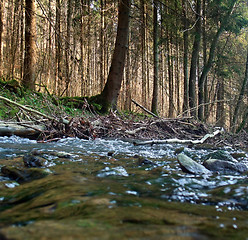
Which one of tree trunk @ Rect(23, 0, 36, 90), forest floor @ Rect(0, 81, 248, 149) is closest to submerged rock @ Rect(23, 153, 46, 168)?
forest floor @ Rect(0, 81, 248, 149)

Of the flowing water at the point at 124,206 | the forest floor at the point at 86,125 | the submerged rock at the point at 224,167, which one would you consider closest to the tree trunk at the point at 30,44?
the forest floor at the point at 86,125

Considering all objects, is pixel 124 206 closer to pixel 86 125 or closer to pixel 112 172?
pixel 112 172

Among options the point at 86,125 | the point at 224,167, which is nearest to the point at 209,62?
the point at 86,125

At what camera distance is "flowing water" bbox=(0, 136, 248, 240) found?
30.5 inches

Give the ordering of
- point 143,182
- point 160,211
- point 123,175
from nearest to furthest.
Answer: point 160,211
point 143,182
point 123,175

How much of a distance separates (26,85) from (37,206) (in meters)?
8.79

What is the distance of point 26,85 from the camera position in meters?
9.03

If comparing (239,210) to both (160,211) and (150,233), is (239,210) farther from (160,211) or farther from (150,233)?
(150,233)

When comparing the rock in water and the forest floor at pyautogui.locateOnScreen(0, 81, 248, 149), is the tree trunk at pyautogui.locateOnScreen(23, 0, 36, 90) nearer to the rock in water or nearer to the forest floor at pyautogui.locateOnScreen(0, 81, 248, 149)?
the forest floor at pyautogui.locateOnScreen(0, 81, 248, 149)

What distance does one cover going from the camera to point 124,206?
1.09m

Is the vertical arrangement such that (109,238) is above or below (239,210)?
above

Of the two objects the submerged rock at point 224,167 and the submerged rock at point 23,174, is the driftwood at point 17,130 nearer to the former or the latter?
the submerged rock at point 23,174

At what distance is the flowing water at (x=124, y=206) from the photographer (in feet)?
2.54

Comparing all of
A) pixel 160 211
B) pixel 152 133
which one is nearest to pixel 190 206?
pixel 160 211
